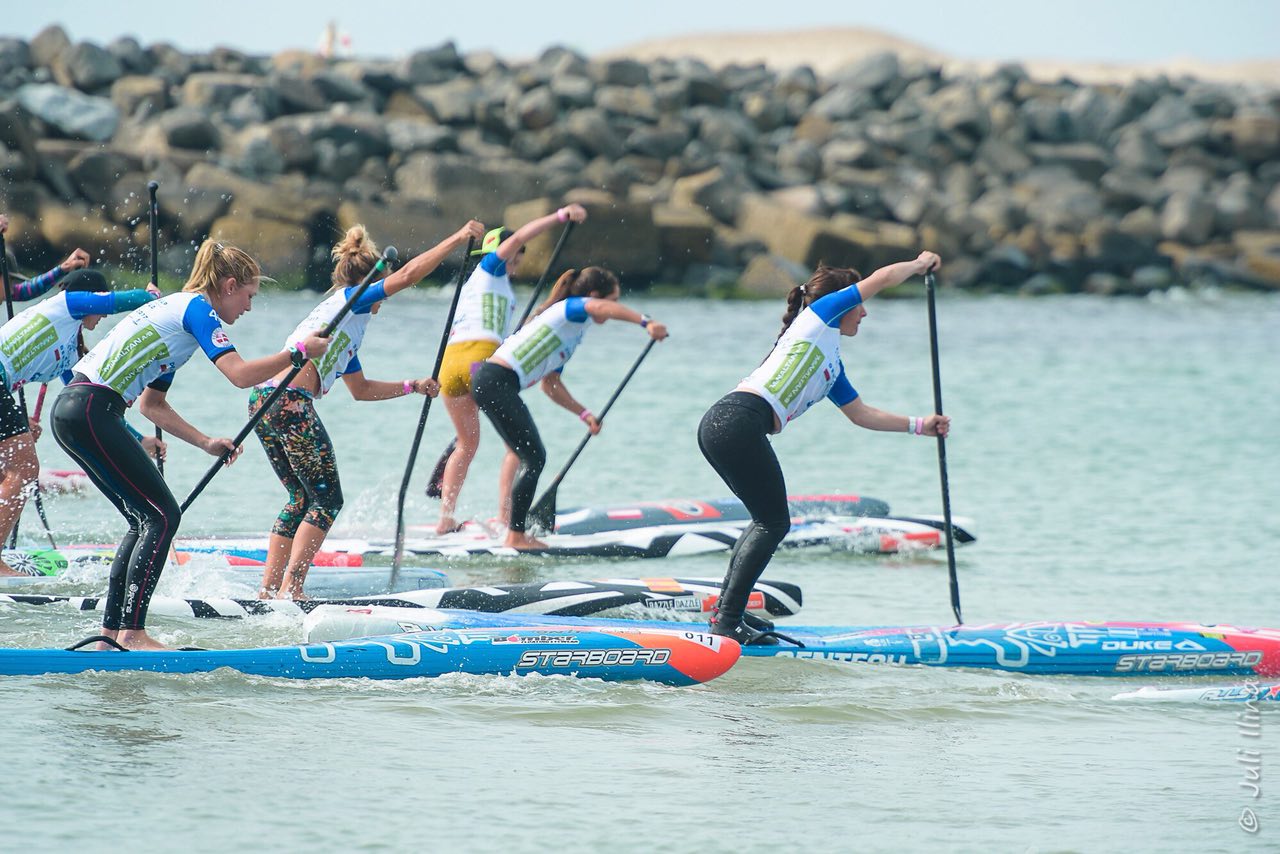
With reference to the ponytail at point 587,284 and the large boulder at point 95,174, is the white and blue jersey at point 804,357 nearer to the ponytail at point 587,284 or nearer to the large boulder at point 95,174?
the ponytail at point 587,284

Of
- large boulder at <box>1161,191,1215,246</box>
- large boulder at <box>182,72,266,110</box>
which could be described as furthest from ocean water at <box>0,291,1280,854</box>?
large boulder at <box>1161,191,1215,246</box>

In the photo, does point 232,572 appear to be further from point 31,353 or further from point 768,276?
point 768,276

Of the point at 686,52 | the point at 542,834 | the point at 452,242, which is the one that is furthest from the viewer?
the point at 686,52

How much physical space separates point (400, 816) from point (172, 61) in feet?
118

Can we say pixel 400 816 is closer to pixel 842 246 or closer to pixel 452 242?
pixel 452 242

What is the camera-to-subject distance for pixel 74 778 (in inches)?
238

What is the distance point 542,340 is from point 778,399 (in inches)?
137

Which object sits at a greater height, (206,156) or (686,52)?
(686,52)

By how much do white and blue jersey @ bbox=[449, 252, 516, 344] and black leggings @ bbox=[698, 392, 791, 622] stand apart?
3783mm

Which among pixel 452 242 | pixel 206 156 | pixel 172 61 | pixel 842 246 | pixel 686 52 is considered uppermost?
pixel 686 52

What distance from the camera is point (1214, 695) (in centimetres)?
789

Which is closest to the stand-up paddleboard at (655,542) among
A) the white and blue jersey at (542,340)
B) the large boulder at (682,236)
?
the white and blue jersey at (542,340)

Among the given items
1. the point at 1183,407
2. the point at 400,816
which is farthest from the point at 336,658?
the point at 1183,407

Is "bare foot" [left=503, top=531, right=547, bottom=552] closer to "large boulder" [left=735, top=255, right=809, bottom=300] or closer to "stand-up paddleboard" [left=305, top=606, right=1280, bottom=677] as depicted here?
"stand-up paddleboard" [left=305, top=606, right=1280, bottom=677]
